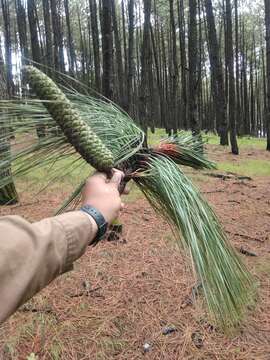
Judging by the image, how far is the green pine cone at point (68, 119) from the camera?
3.33 ft

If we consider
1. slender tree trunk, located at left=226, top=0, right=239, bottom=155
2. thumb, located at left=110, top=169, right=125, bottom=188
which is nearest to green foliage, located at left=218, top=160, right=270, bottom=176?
slender tree trunk, located at left=226, top=0, right=239, bottom=155

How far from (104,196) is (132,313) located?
6.07 ft

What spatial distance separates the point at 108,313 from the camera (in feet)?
8.90

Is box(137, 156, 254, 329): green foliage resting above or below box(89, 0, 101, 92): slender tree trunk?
below

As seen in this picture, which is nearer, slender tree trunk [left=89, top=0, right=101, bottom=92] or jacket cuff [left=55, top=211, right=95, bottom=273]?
jacket cuff [left=55, top=211, right=95, bottom=273]

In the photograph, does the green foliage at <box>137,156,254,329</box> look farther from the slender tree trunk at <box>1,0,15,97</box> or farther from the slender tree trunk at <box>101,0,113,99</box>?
the slender tree trunk at <box>1,0,15,97</box>

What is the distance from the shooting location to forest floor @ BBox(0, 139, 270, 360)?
7.86ft

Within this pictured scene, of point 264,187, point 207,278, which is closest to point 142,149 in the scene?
point 207,278

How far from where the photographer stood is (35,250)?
0.82 metres

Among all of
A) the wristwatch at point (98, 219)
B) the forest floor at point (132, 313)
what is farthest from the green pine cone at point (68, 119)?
the forest floor at point (132, 313)

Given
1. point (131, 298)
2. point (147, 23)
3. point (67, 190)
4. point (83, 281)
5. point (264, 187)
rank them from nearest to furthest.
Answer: point (131, 298), point (83, 281), point (67, 190), point (264, 187), point (147, 23)

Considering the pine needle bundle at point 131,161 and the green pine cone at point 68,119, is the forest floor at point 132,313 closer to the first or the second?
the pine needle bundle at point 131,161

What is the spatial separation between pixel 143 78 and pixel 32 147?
1303 centimetres

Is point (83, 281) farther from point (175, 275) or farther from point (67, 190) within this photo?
point (67, 190)
